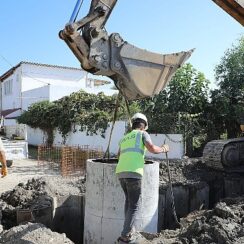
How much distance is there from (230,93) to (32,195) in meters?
13.5

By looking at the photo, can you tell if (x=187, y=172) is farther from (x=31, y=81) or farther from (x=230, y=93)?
(x=31, y=81)

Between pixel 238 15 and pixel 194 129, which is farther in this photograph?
pixel 194 129

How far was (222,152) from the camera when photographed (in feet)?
35.3

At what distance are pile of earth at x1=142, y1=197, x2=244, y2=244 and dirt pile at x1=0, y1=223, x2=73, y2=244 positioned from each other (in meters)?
1.20

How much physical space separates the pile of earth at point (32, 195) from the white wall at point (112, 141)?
26.6 feet

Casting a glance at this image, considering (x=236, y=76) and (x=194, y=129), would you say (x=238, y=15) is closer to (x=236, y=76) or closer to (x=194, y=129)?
(x=194, y=129)

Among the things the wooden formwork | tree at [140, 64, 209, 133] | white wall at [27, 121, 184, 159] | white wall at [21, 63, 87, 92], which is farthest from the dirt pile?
white wall at [21, 63, 87, 92]

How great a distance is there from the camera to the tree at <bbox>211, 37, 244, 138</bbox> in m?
18.6

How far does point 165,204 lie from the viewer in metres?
8.06

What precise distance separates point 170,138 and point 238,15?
33.3 ft

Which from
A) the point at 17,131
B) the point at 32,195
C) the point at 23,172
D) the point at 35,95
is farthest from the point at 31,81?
the point at 32,195

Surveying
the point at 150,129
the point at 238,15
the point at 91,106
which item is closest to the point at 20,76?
the point at 91,106

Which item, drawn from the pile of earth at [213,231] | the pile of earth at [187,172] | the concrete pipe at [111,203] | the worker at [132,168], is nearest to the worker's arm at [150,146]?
the worker at [132,168]

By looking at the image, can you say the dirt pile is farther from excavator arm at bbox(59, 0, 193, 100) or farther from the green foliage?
the green foliage
